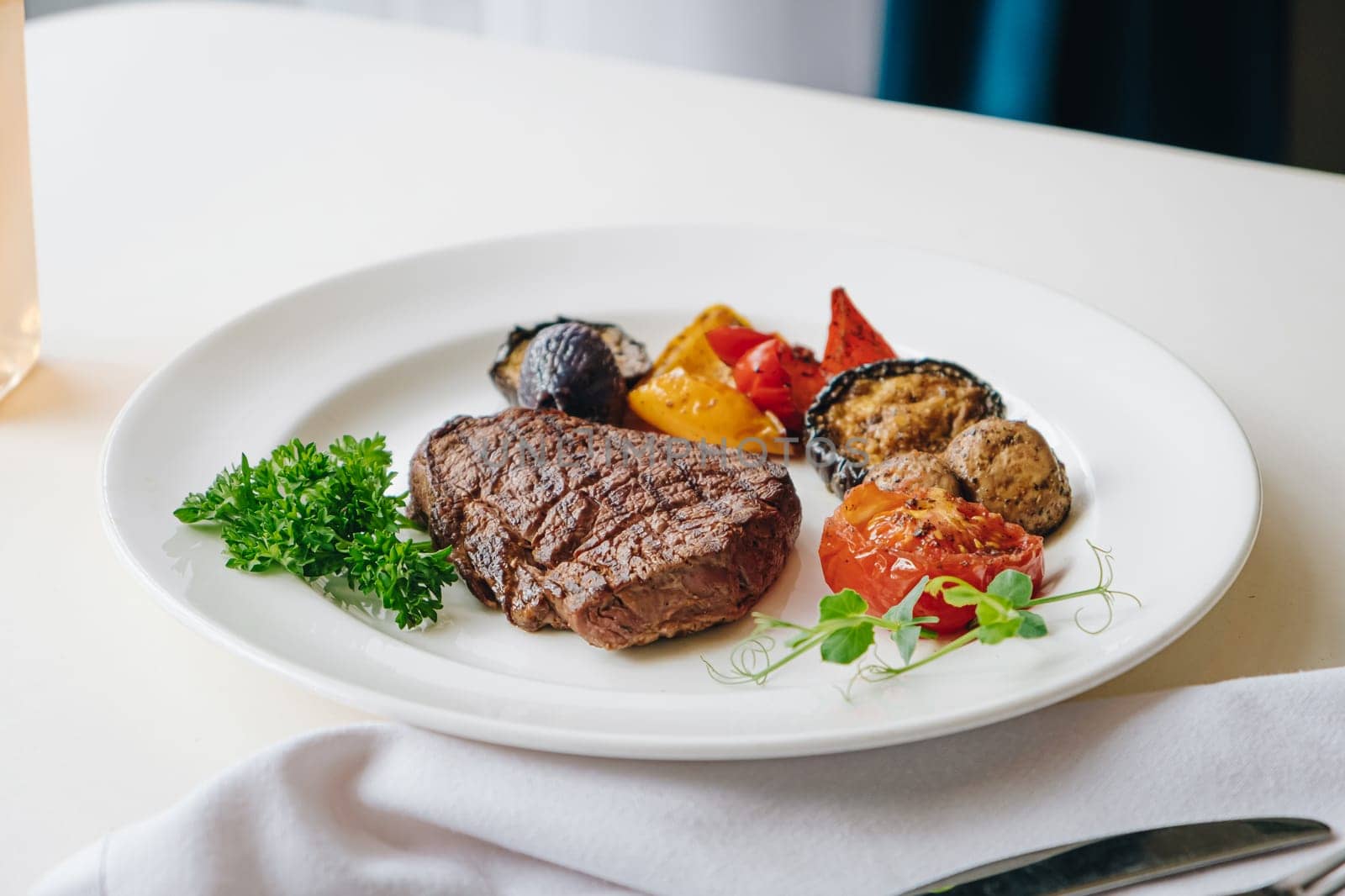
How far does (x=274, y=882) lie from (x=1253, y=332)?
9.61 ft

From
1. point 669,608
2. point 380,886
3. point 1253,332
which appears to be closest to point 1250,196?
point 1253,332

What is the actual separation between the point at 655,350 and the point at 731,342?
12.5 inches

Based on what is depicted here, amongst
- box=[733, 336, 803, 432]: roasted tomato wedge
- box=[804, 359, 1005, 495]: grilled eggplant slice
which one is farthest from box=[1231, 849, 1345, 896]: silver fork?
box=[733, 336, 803, 432]: roasted tomato wedge

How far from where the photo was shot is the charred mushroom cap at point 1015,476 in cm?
247

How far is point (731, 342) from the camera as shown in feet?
10.3

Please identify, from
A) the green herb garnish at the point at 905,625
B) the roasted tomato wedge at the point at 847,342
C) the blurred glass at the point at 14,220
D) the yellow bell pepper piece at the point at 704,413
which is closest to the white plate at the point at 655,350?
the green herb garnish at the point at 905,625

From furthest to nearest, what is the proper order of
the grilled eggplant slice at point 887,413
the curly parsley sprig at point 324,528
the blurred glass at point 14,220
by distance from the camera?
1. the blurred glass at point 14,220
2. the grilled eggplant slice at point 887,413
3. the curly parsley sprig at point 324,528

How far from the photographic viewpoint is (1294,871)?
166 cm

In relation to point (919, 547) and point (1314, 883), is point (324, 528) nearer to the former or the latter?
point (919, 547)

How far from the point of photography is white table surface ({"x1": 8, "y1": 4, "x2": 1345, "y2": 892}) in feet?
7.08

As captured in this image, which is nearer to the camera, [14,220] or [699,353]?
[14,220]

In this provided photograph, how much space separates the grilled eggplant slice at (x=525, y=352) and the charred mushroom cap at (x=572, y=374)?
0.35 feet

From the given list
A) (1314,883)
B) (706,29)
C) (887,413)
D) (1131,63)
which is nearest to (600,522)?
(887,413)

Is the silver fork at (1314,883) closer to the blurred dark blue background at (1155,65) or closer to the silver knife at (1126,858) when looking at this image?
the silver knife at (1126,858)
